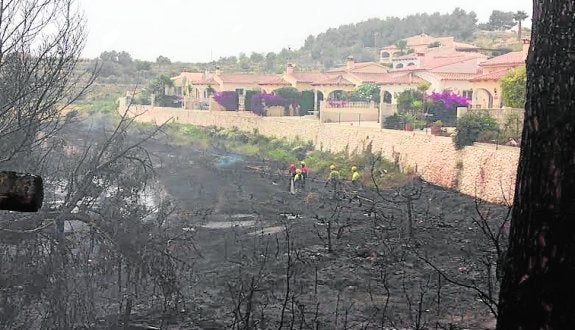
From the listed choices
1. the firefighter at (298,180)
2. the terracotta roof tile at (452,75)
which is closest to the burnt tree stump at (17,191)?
the firefighter at (298,180)

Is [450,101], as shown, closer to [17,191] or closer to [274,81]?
[274,81]

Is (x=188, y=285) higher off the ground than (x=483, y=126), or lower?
lower

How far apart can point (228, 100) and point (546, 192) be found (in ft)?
142

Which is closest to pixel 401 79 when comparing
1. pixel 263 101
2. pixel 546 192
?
pixel 263 101

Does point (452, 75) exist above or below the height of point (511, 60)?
below

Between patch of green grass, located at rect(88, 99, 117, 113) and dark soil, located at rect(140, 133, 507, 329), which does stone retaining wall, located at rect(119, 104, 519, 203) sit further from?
patch of green grass, located at rect(88, 99, 117, 113)

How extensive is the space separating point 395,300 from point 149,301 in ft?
15.1

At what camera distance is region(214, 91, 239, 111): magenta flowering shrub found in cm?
4481

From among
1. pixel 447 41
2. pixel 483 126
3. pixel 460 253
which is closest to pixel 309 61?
pixel 447 41

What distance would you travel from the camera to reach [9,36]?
8.63m

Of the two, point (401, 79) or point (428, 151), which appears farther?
point (401, 79)

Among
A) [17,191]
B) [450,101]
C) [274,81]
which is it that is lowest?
[17,191]

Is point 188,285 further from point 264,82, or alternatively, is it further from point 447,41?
point 447,41

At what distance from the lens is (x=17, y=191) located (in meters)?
2.40
